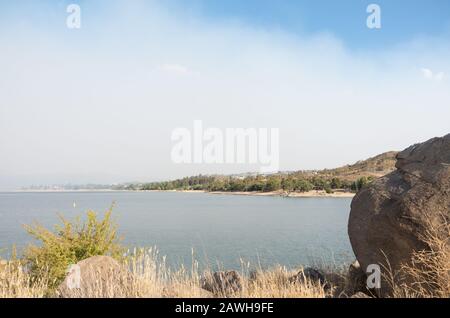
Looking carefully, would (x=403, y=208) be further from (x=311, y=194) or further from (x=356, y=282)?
(x=311, y=194)

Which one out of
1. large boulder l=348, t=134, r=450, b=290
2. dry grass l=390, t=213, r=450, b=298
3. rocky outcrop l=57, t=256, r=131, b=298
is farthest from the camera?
rocky outcrop l=57, t=256, r=131, b=298

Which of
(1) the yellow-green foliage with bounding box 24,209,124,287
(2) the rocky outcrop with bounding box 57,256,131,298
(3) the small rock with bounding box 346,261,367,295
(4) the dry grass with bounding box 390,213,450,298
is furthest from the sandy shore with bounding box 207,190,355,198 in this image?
(4) the dry grass with bounding box 390,213,450,298

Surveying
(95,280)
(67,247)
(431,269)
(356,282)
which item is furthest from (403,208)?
(67,247)

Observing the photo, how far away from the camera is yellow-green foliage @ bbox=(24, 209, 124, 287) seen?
1064 centimetres

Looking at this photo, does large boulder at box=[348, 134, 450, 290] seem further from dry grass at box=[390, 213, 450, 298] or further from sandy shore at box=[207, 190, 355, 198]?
sandy shore at box=[207, 190, 355, 198]

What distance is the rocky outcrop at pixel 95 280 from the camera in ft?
23.3

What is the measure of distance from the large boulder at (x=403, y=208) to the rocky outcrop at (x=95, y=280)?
4308 mm

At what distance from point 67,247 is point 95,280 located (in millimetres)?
3793

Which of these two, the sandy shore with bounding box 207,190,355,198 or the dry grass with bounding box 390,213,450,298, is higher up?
the dry grass with bounding box 390,213,450,298

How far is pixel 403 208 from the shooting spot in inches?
278

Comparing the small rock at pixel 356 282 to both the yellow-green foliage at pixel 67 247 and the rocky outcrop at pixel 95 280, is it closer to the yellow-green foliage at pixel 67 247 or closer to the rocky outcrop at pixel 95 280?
the rocky outcrop at pixel 95 280

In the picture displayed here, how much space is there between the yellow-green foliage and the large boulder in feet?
22.4

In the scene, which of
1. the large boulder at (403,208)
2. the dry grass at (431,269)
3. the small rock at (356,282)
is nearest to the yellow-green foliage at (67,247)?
the small rock at (356,282)
